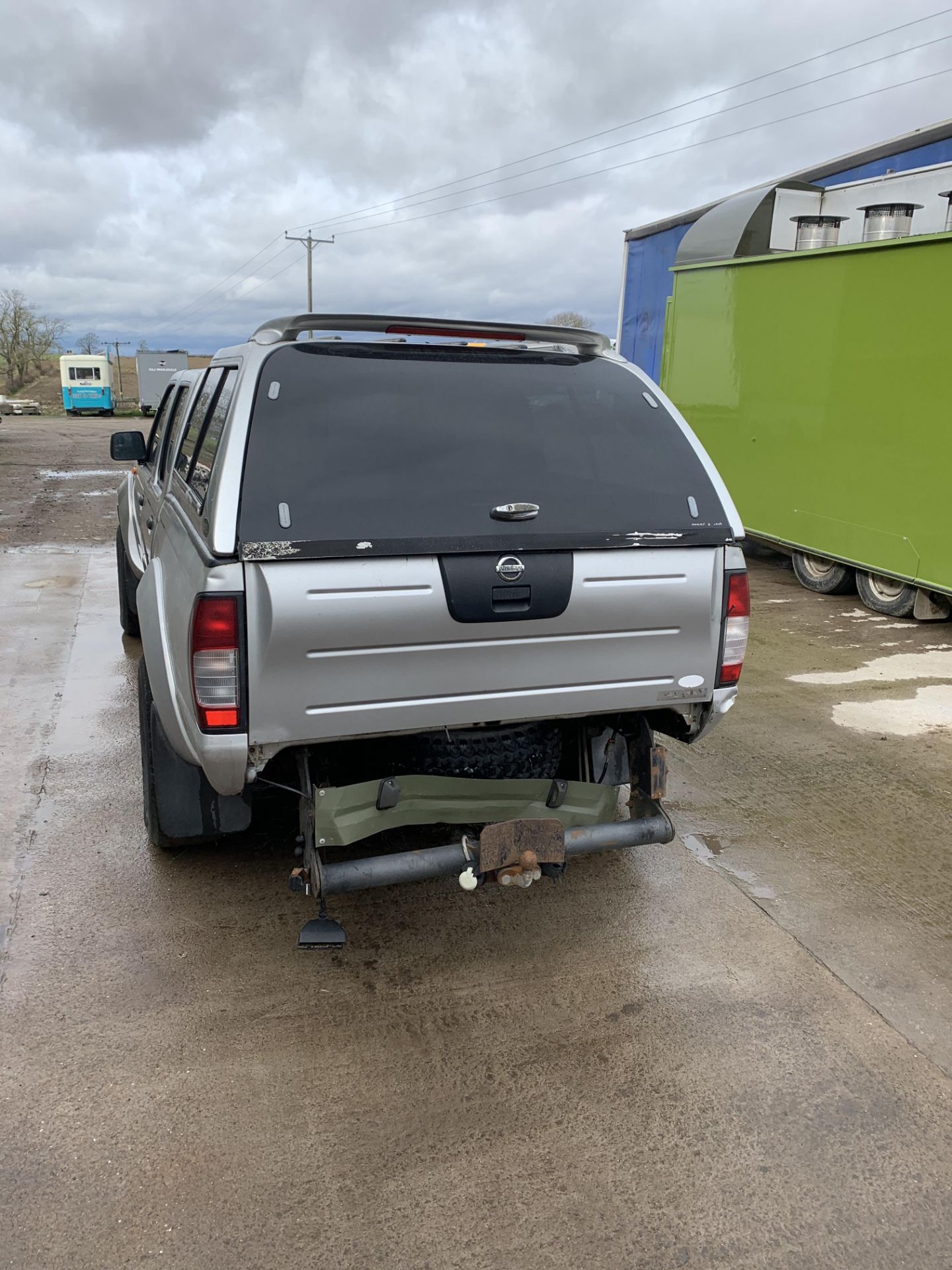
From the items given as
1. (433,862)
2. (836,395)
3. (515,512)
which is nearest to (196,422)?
(515,512)

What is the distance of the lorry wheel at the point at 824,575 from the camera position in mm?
8969

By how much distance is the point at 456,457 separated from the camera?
314cm

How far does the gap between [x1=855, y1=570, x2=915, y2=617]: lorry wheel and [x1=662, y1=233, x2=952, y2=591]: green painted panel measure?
0.34 metres

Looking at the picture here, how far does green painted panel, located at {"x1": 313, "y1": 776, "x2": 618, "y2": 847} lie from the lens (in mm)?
3131

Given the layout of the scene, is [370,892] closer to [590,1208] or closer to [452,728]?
[452,728]

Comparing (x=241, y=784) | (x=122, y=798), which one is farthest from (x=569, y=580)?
(x=122, y=798)

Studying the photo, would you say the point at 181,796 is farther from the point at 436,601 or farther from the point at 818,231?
the point at 818,231

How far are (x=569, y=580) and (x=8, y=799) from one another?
3.07 meters

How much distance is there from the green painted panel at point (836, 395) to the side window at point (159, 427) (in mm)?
5772

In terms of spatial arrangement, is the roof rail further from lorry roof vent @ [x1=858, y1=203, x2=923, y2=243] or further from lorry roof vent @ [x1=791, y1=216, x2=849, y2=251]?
lorry roof vent @ [x1=791, y1=216, x2=849, y2=251]

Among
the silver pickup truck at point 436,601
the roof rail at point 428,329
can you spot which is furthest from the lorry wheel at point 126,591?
the roof rail at point 428,329

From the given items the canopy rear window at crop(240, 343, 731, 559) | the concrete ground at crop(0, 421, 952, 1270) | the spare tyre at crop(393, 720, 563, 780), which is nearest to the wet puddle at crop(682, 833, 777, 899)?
the concrete ground at crop(0, 421, 952, 1270)

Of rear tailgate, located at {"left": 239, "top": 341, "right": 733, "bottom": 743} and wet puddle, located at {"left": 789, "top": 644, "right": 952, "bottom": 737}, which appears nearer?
rear tailgate, located at {"left": 239, "top": 341, "right": 733, "bottom": 743}

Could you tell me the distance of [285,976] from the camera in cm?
326
